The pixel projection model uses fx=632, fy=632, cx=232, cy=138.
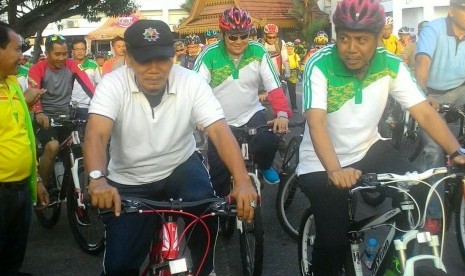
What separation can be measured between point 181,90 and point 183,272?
1.09 m

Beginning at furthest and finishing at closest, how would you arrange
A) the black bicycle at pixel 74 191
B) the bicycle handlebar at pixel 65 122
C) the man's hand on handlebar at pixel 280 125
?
the bicycle handlebar at pixel 65 122, the black bicycle at pixel 74 191, the man's hand on handlebar at pixel 280 125

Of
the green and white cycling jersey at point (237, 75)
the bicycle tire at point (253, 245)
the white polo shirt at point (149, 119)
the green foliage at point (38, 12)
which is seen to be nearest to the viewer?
the white polo shirt at point (149, 119)

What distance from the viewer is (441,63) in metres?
5.62

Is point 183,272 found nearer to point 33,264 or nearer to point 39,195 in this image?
point 39,195

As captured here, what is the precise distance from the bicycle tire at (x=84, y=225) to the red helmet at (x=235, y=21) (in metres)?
1.85

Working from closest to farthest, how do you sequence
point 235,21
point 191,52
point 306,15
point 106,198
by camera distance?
point 106,198
point 235,21
point 191,52
point 306,15

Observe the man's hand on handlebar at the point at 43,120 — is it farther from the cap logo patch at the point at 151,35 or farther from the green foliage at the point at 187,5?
the green foliage at the point at 187,5

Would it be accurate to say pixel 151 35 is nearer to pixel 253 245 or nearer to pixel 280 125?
pixel 253 245

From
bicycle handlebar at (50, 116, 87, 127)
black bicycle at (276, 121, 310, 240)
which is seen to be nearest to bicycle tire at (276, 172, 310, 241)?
black bicycle at (276, 121, 310, 240)

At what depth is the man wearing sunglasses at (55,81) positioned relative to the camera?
22.1 feet

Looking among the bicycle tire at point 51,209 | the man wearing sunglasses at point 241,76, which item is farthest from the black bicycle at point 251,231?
the bicycle tire at point 51,209

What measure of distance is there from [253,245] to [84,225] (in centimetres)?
190

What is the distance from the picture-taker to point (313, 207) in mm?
3695

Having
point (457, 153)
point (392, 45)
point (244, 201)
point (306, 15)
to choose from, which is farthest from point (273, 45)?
point (306, 15)
